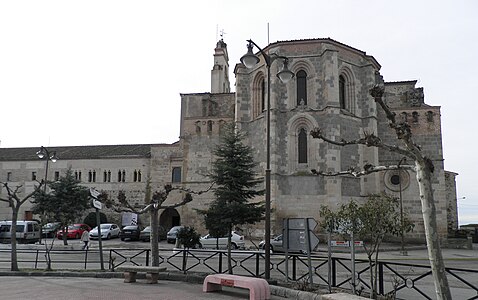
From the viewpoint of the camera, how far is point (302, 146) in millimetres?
31000

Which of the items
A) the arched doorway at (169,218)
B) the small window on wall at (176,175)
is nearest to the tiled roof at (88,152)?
the small window on wall at (176,175)

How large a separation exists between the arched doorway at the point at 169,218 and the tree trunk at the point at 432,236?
37.5 meters

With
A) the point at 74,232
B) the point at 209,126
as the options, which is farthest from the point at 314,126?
the point at 74,232

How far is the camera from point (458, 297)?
10844mm

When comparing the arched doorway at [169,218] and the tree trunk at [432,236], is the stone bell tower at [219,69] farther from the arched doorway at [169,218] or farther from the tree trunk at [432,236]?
the tree trunk at [432,236]

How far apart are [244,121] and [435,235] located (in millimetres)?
27038

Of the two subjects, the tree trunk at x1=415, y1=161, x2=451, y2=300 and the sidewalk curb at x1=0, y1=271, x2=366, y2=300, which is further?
the sidewalk curb at x1=0, y1=271, x2=366, y2=300

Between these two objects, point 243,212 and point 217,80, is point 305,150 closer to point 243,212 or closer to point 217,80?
point 243,212

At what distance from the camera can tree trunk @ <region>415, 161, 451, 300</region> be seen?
20.3 feet

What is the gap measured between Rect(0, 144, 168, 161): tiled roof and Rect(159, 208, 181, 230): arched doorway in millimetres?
6218

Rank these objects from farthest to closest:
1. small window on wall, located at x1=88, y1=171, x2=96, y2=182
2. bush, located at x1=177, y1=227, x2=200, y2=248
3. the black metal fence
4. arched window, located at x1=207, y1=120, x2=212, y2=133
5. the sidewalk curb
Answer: small window on wall, located at x1=88, y1=171, x2=96, y2=182 → arched window, located at x1=207, y1=120, x2=212, y2=133 → bush, located at x1=177, y1=227, x2=200, y2=248 → the sidewalk curb → the black metal fence

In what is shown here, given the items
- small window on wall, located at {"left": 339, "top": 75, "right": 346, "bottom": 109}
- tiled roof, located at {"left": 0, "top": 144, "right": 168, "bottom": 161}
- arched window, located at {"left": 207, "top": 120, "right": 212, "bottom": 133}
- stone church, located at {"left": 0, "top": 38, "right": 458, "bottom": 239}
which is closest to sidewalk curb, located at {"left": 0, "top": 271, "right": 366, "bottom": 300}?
stone church, located at {"left": 0, "top": 38, "right": 458, "bottom": 239}

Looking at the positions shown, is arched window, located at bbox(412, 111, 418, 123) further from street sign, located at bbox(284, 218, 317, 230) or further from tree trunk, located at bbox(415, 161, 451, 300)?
tree trunk, located at bbox(415, 161, 451, 300)

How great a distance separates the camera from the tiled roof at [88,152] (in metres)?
44.8
